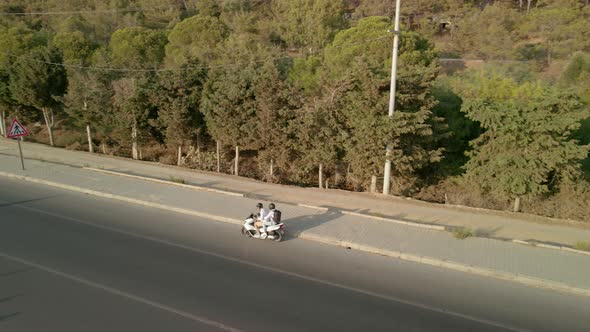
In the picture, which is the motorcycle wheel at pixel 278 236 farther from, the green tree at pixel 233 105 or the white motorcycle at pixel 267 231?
the green tree at pixel 233 105

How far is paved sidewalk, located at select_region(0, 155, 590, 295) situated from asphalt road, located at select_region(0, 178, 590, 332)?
0.46 m

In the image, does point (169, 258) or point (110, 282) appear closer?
point (110, 282)

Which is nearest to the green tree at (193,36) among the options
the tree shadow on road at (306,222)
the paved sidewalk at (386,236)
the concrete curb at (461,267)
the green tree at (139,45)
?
the green tree at (139,45)

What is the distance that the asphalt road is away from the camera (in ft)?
22.3

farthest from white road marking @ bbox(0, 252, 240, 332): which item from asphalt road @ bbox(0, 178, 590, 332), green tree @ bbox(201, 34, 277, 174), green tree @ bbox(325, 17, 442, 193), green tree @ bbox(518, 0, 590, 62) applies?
green tree @ bbox(518, 0, 590, 62)

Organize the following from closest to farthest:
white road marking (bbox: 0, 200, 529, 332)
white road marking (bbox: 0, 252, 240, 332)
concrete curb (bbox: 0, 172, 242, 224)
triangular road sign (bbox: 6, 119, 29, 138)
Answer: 1. white road marking (bbox: 0, 252, 240, 332)
2. white road marking (bbox: 0, 200, 529, 332)
3. concrete curb (bbox: 0, 172, 242, 224)
4. triangular road sign (bbox: 6, 119, 29, 138)

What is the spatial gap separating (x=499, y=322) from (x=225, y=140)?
1449cm

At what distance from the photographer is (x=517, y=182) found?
13.5 m

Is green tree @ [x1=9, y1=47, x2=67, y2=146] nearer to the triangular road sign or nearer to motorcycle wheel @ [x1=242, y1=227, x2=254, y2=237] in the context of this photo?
the triangular road sign

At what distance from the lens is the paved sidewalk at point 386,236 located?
28.7 feet

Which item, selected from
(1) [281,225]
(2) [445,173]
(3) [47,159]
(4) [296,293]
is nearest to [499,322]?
(4) [296,293]

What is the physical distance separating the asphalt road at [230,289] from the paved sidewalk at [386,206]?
3.42m

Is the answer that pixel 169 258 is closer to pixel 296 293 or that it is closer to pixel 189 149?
pixel 296 293

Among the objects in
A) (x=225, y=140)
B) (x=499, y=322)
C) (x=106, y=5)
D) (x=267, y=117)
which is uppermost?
(x=106, y=5)
